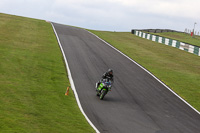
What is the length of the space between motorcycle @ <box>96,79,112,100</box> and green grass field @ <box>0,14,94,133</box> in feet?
5.47

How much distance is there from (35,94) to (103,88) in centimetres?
392

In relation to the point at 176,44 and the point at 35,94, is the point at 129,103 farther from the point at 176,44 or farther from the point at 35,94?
the point at 176,44

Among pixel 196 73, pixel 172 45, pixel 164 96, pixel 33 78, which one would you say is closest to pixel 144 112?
pixel 164 96

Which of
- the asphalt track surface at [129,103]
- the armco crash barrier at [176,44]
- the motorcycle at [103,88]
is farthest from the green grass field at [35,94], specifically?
the armco crash barrier at [176,44]

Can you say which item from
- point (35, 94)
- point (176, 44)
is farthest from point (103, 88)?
point (176, 44)

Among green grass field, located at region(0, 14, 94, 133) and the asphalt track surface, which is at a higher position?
green grass field, located at region(0, 14, 94, 133)

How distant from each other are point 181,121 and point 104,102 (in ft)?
14.0

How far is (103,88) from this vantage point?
1822cm

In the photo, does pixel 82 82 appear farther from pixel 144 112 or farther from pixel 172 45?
pixel 172 45

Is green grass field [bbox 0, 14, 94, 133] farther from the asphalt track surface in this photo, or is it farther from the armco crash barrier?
the armco crash barrier

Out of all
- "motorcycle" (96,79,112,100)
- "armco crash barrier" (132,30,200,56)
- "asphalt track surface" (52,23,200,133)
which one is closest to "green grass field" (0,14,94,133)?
"asphalt track surface" (52,23,200,133)

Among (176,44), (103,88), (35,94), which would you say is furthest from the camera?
(176,44)

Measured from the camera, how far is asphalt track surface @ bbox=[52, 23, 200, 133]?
1462 cm

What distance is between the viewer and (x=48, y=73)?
21938mm
